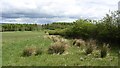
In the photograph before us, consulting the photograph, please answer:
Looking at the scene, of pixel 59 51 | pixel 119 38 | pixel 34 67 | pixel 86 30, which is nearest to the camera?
pixel 34 67

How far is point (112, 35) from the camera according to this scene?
82.8 ft

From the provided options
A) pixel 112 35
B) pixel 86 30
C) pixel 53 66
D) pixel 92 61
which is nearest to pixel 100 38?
pixel 112 35

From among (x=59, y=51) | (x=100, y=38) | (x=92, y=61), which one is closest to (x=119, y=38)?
(x=100, y=38)

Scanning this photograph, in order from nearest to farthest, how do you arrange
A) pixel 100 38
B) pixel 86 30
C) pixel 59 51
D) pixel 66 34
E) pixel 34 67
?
1. pixel 34 67
2. pixel 59 51
3. pixel 100 38
4. pixel 86 30
5. pixel 66 34

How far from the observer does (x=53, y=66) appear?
42.4 ft

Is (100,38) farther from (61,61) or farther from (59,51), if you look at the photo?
(61,61)

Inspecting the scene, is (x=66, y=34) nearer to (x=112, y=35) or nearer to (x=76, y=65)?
(x=112, y=35)

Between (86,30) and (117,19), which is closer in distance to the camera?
→ (117,19)

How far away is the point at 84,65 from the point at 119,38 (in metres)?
12.6

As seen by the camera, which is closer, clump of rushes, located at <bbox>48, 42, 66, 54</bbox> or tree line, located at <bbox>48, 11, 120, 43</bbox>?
clump of rushes, located at <bbox>48, 42, 66, 54</bbox>

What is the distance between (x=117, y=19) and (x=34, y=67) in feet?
47.8

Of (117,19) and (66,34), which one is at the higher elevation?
(117,19)

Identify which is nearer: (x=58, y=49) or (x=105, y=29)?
(x=58, y=49)

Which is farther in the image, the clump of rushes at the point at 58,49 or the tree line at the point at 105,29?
the tree line at the point at 105,29
